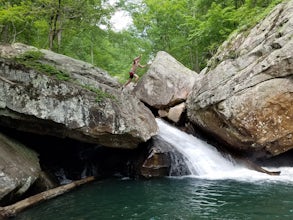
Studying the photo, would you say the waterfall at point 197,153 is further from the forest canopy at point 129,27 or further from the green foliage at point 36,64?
the forest canopy at point 129,27

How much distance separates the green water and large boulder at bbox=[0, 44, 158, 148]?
6.82ft

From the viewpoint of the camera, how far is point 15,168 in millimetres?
8734

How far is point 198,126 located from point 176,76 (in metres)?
4.42

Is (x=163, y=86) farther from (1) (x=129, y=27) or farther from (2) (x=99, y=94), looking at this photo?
(1) (x=129, y=27)

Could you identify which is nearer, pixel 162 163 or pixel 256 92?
pixel 256 92

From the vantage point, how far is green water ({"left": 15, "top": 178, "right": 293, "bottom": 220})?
7.59 m

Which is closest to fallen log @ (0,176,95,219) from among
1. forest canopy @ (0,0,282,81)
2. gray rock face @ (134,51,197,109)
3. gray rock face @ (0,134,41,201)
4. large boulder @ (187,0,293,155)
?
gray rock face @ (0,134,41,201)

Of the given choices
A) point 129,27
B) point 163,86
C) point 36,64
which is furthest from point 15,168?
point 129,27

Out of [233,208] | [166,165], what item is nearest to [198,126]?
[166,165]

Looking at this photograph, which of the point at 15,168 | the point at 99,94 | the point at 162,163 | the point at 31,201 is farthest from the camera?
the point at 162,163

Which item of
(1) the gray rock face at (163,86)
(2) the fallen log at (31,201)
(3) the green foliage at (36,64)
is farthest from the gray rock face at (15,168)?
(1) the gray rock face at (163,86)

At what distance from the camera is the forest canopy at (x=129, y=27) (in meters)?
14.3

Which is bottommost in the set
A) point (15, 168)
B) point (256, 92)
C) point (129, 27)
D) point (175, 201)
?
point (175, 201)

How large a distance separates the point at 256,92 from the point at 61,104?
7.33m
